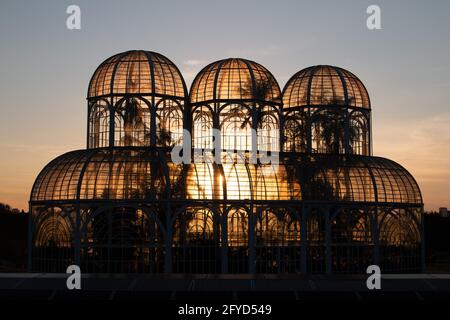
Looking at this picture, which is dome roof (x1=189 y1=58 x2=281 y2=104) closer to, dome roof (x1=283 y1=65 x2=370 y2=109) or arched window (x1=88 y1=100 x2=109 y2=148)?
dome roof (x1=283 y1=65 x2=370 y2=109)

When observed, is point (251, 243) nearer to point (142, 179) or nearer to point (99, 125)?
point (142, 179)

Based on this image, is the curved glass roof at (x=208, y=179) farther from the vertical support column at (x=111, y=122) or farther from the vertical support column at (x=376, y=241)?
the vertical support column at (x=111, y=122)

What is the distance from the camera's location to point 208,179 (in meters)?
58.8

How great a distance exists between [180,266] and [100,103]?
16.1 m

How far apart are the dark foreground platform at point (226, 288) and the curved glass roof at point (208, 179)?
10310mm

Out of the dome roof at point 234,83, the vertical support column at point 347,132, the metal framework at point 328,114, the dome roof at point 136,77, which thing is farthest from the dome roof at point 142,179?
the vertical support column at point 347,132

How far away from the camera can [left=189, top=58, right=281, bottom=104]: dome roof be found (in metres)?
64.8

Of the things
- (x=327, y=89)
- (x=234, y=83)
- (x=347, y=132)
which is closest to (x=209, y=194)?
(x=234, y=83)

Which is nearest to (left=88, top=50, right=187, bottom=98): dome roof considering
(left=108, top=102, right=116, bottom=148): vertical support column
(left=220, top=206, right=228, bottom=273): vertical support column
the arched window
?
the arched window

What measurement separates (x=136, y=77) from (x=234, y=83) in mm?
8035
